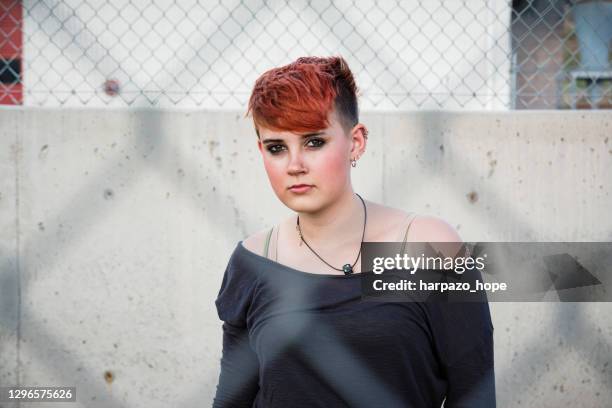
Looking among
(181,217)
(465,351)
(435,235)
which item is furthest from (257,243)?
(181,217)

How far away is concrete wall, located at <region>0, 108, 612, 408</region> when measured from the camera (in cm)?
230

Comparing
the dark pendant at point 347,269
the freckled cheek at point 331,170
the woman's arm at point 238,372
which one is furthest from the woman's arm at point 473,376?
the woman's arm at point 238,372

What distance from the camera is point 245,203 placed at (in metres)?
2.32

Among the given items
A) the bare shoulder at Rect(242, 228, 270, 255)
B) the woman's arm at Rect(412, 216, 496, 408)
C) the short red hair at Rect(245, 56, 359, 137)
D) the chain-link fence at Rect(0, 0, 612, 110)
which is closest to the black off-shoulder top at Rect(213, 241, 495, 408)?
the woman's arm at Rect(412, 216, 496, 408)

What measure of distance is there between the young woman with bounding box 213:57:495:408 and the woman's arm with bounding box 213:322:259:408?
2 centimetres

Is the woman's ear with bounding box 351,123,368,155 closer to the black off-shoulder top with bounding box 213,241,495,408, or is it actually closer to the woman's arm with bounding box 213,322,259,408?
the black off-shoulder top with bounding box 213,241,495,408

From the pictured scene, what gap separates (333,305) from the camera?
139cm

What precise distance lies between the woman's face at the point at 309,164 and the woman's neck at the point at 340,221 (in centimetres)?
6

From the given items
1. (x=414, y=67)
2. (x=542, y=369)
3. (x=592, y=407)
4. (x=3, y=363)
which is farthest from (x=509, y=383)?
(x=414, y=67)

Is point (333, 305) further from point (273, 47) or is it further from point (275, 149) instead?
point (273, 47)

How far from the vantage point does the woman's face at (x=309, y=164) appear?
138cm

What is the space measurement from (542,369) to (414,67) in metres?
2.28

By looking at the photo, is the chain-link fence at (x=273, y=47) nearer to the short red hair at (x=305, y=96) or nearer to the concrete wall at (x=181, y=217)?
the concrete wall at (x=181, y=217)

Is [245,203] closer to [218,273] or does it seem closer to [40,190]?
[218,273]
